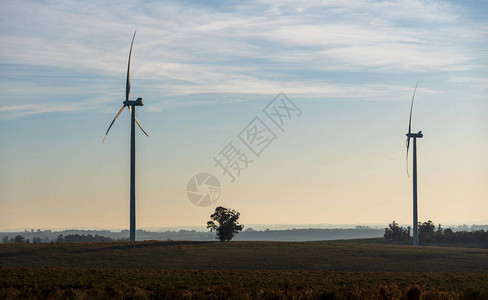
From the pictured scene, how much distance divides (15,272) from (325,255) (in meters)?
46.2

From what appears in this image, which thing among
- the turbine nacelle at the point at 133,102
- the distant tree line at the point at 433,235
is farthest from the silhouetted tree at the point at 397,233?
the turbine nacelle at the point at 133,102

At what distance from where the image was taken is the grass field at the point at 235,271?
43562mm

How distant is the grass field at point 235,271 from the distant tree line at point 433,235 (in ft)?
156

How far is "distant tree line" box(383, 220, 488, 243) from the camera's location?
155500mm

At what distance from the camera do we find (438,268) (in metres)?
88.1

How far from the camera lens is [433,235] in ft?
533

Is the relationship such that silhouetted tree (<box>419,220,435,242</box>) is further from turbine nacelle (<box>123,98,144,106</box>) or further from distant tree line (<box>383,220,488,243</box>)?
turbine nacelle (<box>123,98,144,106</box>)

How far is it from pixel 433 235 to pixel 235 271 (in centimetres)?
9846

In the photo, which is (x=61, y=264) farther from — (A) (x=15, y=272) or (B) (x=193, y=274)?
(B) (x=193, y=274)

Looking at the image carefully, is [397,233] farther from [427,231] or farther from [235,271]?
[235,271]

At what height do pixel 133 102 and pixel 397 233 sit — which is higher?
pixel 133 102

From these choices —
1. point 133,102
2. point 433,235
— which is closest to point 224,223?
point 133,102

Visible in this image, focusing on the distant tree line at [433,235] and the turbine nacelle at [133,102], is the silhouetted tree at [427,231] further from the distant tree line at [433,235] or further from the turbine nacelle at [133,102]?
the turbine nacelle at [133,102]

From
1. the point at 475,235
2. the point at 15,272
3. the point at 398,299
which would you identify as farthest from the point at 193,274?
the point at 475,235
